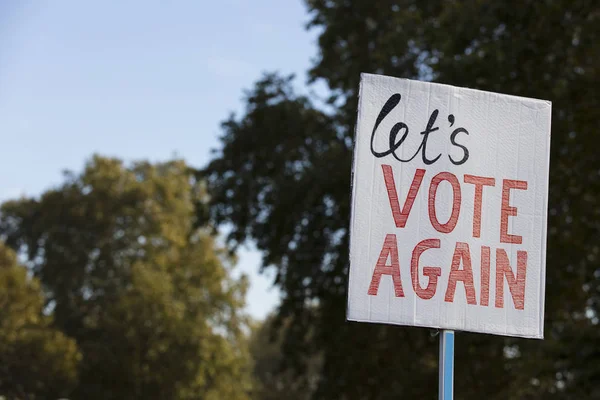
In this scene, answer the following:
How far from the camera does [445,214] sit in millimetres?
4664

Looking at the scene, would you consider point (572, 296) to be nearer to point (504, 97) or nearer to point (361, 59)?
point (361, 59)

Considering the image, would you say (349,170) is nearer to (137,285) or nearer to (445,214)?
(445,214)

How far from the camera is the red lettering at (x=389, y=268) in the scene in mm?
4508

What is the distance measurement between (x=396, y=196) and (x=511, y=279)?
60 cm

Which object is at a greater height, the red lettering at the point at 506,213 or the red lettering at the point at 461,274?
the red lettering at the point at 506,213

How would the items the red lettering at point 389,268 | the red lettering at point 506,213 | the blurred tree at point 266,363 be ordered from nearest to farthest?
1. the red lettering at point 389,268
2. the red lettering at point 506,213
3. the blurred tree at point 266,363

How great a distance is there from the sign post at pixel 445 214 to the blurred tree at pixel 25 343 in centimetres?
3980

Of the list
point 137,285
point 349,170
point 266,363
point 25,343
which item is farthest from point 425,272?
point 266,363

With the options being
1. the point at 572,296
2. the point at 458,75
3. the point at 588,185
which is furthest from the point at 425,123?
the point at 572,296

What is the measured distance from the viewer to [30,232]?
4928 centimetres

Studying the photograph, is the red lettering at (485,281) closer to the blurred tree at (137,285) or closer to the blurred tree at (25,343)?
the blurred tree at (137,285)

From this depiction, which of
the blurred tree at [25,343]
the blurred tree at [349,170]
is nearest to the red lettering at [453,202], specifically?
the blurred tree at [349,170]

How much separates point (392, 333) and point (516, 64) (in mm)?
7317

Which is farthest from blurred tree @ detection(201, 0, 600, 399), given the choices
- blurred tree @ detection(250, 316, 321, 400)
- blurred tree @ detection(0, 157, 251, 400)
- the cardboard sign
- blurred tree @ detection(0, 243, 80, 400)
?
blurred tree @ detection(250, 316, 321, 400)
